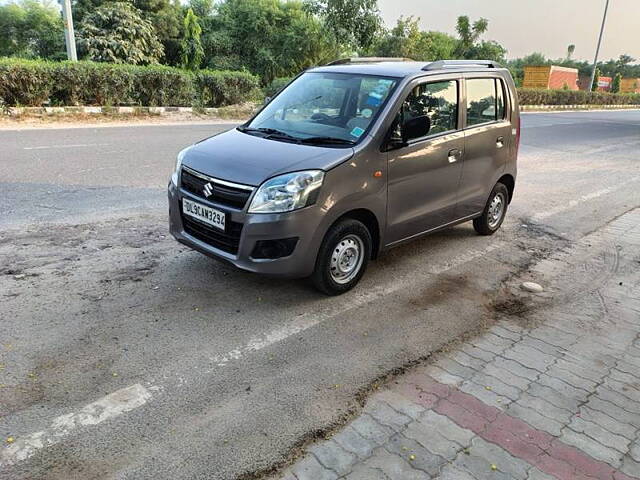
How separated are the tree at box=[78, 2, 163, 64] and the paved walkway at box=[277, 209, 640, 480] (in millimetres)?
25828

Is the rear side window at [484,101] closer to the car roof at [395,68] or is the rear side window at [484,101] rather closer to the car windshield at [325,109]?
the car roof at [395,68]

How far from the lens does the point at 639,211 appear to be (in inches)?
303

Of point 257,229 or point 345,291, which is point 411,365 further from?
point 257,229

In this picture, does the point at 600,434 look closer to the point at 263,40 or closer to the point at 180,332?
the point at 180,332

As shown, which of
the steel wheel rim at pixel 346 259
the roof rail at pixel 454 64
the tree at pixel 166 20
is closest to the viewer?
the steel wheel rim at pixel 346 259

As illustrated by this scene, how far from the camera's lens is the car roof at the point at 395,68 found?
471 centimetres

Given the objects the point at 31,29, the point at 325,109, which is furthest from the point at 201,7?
the point at 325,109

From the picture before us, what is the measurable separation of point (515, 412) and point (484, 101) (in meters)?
3.59

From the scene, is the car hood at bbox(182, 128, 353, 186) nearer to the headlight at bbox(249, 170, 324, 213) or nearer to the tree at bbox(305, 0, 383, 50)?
the headlight at bbox(249, 170, 324, 213)

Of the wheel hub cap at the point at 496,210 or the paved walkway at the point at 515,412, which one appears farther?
the wheel hub cap at the point at 496,210

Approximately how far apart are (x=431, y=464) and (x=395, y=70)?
11.3 ft

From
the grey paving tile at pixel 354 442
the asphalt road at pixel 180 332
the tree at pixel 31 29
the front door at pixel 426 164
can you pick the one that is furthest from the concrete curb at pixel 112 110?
the tree at pixel 31 29

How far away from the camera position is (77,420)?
2.75 metres

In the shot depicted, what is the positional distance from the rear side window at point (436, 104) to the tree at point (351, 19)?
24406 mm
